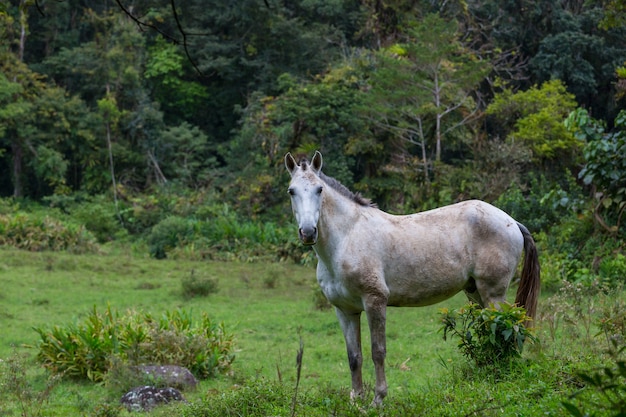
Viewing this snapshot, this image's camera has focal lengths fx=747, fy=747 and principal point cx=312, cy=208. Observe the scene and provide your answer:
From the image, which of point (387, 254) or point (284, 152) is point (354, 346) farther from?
point (284, 152)

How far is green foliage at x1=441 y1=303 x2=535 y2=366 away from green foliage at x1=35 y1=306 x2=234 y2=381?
3801 millimetres

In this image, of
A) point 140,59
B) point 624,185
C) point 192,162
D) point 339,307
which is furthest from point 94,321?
point 140,59

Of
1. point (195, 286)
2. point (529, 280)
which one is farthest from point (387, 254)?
point (195, 286)

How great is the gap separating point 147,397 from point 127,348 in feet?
4.89

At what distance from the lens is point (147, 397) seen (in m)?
6.92

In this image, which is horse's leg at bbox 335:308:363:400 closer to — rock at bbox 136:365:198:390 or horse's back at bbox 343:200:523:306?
horse's back at bbox 343:200:523:306

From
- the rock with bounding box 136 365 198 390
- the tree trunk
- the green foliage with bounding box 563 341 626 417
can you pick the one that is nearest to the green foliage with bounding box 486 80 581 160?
the rock with bounding box 136 365 198 390

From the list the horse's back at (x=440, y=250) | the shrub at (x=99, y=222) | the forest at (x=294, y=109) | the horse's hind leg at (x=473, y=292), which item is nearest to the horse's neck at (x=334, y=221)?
the horse's back at (x=440, y=250)

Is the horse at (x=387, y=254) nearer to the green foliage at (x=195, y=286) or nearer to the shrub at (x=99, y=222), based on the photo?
the green foliage at (x=195, y=286)

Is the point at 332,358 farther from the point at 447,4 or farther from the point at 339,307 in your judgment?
the point at 447,4

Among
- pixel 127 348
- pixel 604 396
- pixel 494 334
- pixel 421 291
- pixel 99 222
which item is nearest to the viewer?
pixel 604 396

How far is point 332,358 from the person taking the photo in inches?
356

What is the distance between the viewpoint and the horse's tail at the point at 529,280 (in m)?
5.92

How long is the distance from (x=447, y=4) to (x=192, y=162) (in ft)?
33.1
